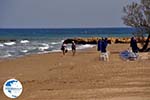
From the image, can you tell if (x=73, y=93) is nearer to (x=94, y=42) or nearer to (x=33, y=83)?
(x=33, y=83)

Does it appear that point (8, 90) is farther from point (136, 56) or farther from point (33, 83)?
point (136, 56)

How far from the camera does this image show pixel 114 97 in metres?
13.8

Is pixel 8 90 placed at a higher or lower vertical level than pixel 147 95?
higher

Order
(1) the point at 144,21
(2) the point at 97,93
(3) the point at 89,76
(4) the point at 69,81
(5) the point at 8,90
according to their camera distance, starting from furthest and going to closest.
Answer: (1) the point at 144,21
(3) the point at 89,76
(4) the point at 69,81
(2) the point at 97,93
(5) the point at 8,90

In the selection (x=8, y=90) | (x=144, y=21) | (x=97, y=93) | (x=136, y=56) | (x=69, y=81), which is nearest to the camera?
(x=8, y=90)

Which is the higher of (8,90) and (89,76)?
(8,90)

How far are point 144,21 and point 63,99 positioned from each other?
2889cm

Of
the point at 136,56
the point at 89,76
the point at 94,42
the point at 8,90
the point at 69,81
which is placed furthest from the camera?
the point at 94,42

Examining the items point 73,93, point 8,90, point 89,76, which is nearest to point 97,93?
point 73,93

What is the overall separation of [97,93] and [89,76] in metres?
5.60

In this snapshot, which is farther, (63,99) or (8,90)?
(63,99)

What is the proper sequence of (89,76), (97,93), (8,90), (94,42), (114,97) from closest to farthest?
1. (8,90)
2. (114,97)
3. (97,93)
4. (89,76)
5. (94,42)

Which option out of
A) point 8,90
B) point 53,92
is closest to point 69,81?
point 53,92

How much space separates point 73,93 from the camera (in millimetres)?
15086
